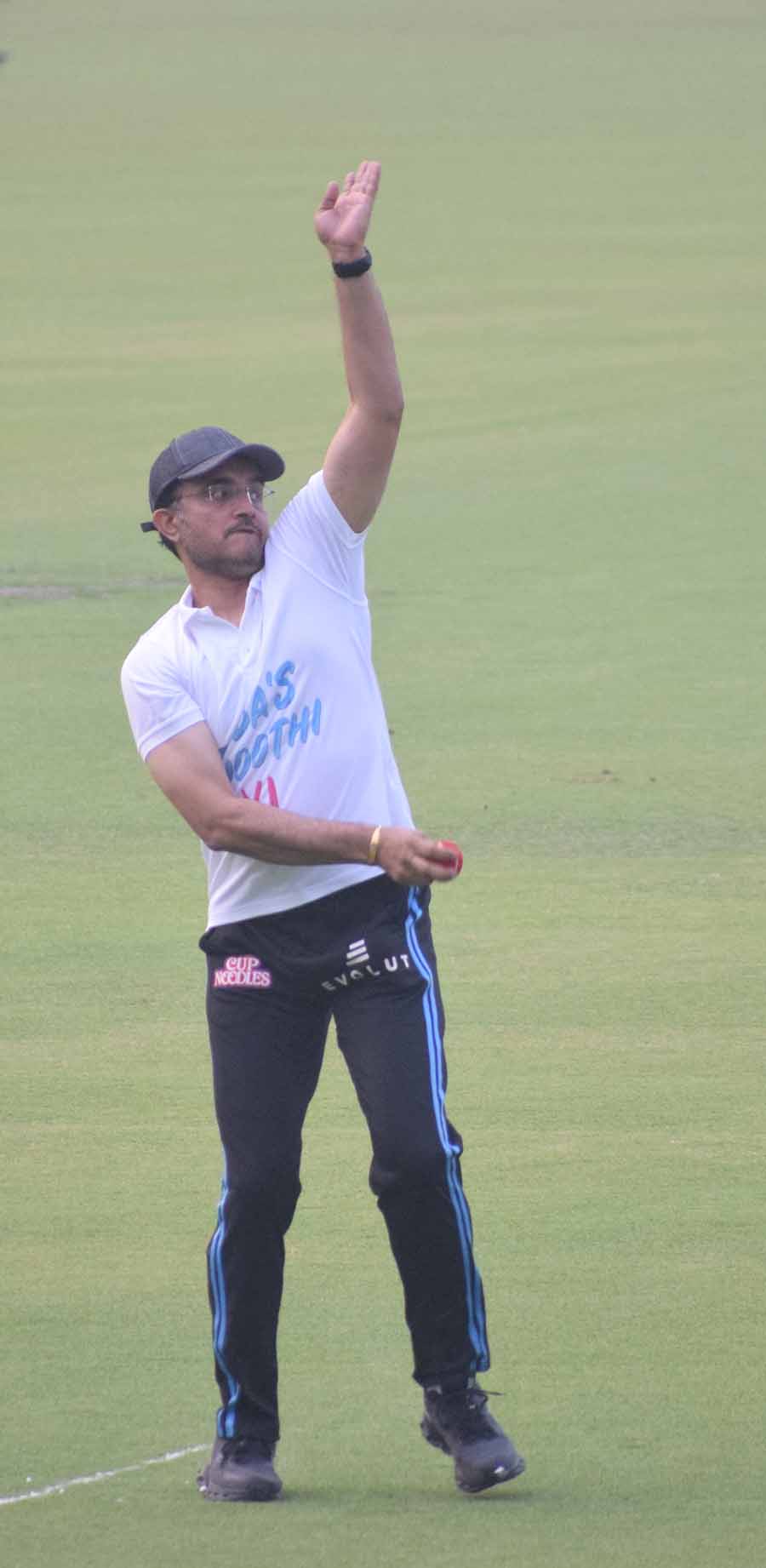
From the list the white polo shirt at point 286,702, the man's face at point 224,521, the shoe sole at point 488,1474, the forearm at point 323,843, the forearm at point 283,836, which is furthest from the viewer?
the man's face at point 224,521

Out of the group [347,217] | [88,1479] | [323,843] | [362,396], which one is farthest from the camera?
[347,217]

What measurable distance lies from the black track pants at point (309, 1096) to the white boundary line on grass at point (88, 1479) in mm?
190

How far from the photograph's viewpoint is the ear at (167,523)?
4.94 m

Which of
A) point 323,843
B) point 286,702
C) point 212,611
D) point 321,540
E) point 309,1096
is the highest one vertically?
point 321,540

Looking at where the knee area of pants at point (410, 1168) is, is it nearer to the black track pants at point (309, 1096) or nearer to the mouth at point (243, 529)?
the black track pants at point (309, 1096)

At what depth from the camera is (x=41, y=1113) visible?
22.6 ft

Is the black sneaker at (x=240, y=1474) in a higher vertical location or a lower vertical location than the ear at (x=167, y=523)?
lower

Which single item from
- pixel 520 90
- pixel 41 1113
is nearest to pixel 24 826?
pixel 41 1113

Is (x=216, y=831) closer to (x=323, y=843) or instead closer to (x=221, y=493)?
(x=323, y=843)

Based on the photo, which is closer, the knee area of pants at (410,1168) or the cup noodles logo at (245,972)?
the knee area of pants at (410,1168)

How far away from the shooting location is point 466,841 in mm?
9617

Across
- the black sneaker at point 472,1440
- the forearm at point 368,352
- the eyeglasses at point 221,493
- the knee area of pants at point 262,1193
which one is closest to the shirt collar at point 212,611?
the eyeglasses at point 221,493

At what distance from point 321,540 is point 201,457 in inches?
10.2

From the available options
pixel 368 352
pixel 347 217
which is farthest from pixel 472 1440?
pixel 347 217
